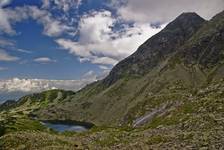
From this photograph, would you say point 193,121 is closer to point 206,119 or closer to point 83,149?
point 206,119

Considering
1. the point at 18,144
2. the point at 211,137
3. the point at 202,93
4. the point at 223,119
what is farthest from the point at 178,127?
the point at 202,93

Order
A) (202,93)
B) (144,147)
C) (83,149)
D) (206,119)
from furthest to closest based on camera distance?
(202,93) < (206,119) < (83,149) < (144,147)

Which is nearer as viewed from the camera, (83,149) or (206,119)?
(83,149)

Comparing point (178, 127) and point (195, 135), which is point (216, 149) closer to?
point (195, 135)

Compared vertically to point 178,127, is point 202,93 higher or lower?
higher

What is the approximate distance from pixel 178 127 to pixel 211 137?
65.3ft

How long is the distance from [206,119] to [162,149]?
23328mm

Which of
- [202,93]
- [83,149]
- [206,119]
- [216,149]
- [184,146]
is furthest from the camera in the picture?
[202,93]

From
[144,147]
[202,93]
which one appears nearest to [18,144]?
[144,147]

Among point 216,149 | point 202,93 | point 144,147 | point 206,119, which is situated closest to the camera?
point 216,149

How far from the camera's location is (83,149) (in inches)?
2454

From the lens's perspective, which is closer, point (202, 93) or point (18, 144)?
point (18, 144)

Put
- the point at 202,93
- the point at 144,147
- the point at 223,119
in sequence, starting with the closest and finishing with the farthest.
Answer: the point at 144,147 < the point at 223,119 < the point at 202,93

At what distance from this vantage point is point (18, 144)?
65812 mm
